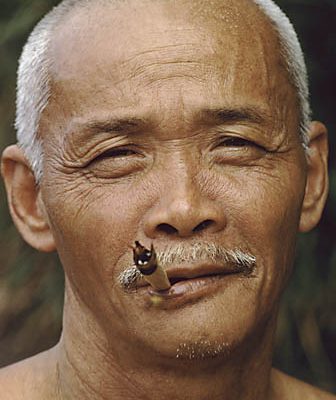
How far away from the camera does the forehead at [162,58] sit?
3000mm

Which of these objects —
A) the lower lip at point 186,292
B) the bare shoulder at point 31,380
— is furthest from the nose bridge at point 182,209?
the bare shoulder at point 31,380

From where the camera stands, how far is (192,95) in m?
2.99

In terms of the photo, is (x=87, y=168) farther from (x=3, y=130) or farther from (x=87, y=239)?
(x=3, y=130)

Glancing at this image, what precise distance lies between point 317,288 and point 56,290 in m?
1.04

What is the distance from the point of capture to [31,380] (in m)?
3.37

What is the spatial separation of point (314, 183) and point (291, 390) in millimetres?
605

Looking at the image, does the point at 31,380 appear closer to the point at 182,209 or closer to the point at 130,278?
the point at 130,278

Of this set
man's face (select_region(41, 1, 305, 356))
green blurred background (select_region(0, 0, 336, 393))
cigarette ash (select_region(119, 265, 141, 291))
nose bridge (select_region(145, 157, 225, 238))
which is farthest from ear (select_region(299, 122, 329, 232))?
green blurred background (select_region(0, 0, 336, 393))

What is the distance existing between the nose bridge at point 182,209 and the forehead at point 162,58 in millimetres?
186

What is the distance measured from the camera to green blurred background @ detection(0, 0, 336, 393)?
14.9ft

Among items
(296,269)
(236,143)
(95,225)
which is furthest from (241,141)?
(296,269)

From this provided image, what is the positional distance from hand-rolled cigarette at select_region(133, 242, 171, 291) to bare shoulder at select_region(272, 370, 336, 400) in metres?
0.81

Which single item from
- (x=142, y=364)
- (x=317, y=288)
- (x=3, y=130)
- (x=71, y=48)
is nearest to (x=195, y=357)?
(x=142, y=364)

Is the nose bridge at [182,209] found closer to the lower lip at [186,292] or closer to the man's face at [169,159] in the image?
the man's face at [169,159]
